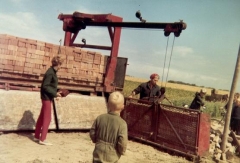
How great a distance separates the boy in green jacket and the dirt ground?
211cm

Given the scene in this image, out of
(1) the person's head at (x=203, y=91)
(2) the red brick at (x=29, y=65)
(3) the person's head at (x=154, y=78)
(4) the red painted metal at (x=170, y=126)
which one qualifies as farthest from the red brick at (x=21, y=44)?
(1) the person's head at (x=203, y=91)

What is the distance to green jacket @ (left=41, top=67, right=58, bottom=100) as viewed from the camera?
18.8ft

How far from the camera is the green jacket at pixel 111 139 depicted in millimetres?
3072

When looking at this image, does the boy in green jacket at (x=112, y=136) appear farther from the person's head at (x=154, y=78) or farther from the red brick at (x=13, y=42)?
the person's head at (x=154, y=78)

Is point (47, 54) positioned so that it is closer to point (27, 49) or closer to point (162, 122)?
point (27, 49)

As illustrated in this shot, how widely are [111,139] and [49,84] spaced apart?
303cm

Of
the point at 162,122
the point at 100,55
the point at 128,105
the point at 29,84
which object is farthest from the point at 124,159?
the point at 100,55

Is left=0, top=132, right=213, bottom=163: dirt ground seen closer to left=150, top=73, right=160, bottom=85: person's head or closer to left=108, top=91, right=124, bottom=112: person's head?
left=150, top=73, right=160, bottom=85: person's head

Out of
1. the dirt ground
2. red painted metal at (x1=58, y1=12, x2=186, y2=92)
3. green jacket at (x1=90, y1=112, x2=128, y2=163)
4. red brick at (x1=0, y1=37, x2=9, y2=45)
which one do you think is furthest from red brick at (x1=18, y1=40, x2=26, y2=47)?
green jacket at (x1=90, y1=112, x2=128, y2=163)

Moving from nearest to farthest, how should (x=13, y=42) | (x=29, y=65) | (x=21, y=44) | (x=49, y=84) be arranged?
1. (x=49, y=84)
2. (x=13, y=42)
3. (x=21, y=44)
4. (x=29, y=65)

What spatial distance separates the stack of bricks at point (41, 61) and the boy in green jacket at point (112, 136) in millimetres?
4060

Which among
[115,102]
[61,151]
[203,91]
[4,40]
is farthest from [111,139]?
[203,91]

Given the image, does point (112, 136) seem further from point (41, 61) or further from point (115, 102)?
point (41, 61)

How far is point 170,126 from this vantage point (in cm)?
701
